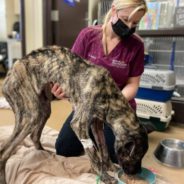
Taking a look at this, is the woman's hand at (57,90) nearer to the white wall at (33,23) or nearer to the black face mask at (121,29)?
the black face mask at (121,29)

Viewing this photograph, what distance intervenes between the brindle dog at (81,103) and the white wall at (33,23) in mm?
1925

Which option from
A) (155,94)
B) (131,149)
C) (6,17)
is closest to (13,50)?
(6,17)

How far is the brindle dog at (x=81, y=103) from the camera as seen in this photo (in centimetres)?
124

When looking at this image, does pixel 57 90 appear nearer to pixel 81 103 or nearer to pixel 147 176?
pixel 81 103

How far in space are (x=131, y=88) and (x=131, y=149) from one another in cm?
50

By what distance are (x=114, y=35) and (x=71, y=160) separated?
0.82m

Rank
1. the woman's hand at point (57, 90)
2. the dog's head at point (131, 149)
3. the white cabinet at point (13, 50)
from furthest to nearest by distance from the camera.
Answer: the white cabinet at point (13, 50), the woman's hand at point (57, 90), the dog's head at point (131, 149)

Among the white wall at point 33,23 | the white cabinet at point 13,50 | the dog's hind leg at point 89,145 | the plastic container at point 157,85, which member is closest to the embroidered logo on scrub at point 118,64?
the dog's hind leg at point 89,145

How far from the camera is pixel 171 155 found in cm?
182

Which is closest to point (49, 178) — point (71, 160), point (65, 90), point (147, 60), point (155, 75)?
point (71, 160)

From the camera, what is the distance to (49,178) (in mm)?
1456

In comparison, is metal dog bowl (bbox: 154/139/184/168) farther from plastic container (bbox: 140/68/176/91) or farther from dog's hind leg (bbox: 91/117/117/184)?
plastic container (bbox: 140/68/176/91)

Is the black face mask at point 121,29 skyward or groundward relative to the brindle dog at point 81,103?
skyward

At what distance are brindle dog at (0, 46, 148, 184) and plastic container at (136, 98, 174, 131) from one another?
1.05 metres
